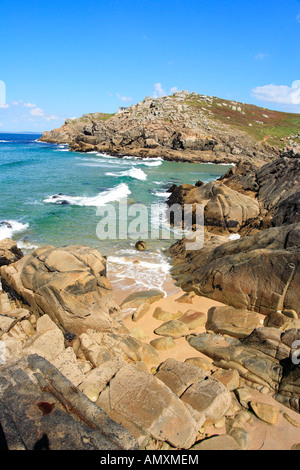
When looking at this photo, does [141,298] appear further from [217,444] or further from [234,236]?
[234,236]

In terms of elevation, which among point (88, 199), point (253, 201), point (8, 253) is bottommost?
point (8, 253)

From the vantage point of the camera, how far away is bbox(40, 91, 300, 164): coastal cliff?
69.4 m

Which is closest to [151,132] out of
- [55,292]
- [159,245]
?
[159,245]

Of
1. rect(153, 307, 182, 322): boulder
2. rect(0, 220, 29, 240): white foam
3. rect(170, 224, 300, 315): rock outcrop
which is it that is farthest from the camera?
rect(0, 220, 29, 240): white foam

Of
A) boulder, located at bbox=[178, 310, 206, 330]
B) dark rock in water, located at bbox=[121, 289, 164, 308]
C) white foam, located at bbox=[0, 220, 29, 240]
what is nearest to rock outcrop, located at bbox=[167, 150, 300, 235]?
boulder, located at bbox=[178, 310, 206, 330]

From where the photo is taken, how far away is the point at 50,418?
4.09 metres

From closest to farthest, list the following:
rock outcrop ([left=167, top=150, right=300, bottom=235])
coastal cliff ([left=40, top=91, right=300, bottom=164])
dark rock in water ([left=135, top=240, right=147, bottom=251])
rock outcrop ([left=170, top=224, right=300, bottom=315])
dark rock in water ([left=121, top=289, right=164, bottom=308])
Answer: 1. rock outcrop ([left=170, top=224, right=300, bottom=315])
2. dark rock in water ([left=121, top=289, right=164, bottom=308])
3. dark rock in water ([left=135, top=240, right=147, bottom=251])
4. rock outcrop ([left=167, top=150, right=300, bottom=235])
5. coastal cliff ([left=40, top=91, right=300, bottom=164])

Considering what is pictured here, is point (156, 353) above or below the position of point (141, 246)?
below

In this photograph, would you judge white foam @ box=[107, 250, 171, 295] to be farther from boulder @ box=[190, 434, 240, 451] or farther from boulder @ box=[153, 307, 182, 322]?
boulder @ box=[190, 434, 240, 451]

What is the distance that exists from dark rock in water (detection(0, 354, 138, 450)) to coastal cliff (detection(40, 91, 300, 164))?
207 ft

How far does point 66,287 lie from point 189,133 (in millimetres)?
71553

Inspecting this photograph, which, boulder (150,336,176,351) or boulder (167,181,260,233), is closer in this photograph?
boulder (150,336,176,351)

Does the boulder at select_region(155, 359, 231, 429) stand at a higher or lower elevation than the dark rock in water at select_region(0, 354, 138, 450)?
lower

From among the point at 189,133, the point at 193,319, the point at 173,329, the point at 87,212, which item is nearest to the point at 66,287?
the point at 173,329
